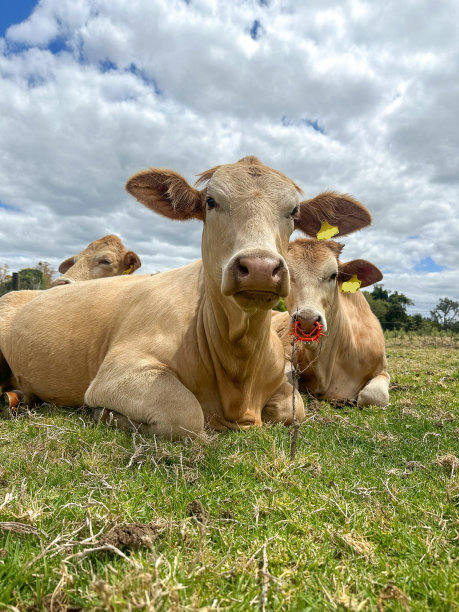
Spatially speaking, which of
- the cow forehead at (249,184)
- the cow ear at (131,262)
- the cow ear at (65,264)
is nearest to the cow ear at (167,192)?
the cow forehead at (249,184)

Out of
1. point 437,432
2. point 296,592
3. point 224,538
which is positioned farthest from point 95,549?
point 437,432

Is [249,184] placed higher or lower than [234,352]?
higher

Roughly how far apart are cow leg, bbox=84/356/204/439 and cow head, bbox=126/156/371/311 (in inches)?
33.1

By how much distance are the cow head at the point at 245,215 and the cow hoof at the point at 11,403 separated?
244cm

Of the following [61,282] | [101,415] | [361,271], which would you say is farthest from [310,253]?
[61,282]

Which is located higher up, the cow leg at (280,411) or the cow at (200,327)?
the cow at (200,327)

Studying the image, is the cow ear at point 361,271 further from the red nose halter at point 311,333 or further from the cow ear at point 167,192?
the cow ear at point 167,192

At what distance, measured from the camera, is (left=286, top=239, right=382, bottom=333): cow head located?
509cm

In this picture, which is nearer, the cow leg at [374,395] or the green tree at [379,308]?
the cow leg at [374,395]

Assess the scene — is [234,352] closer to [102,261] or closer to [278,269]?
[278,269]

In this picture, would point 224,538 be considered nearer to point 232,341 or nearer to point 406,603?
point 406,603

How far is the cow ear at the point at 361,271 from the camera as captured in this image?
6.22 m

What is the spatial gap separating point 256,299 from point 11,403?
3292mm

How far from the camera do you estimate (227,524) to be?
1.92 metres
